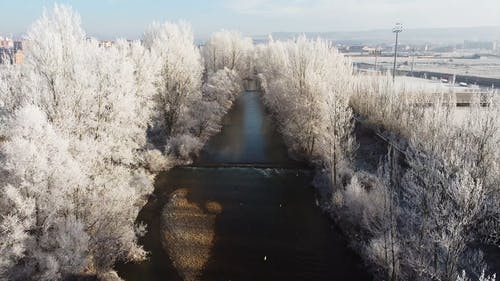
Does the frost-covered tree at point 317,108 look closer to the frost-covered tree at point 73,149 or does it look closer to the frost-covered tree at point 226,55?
the frost-covered tree at point 73,149

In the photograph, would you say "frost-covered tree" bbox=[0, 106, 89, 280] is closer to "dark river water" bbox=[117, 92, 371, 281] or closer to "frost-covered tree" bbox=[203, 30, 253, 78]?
"dark river water" bbox=[117, 92, 371, 281]

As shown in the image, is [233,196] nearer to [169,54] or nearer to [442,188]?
[442,188]

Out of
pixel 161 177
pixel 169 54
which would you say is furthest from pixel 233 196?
pixel 169 54

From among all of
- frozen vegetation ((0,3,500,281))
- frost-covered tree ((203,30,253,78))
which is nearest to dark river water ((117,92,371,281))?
frozen vegetation ((0,3,500,281))

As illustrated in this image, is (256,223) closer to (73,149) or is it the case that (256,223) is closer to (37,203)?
(73,149)

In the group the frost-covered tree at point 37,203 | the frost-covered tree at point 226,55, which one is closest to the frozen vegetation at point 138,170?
the frost-covered tree at point 37,203
